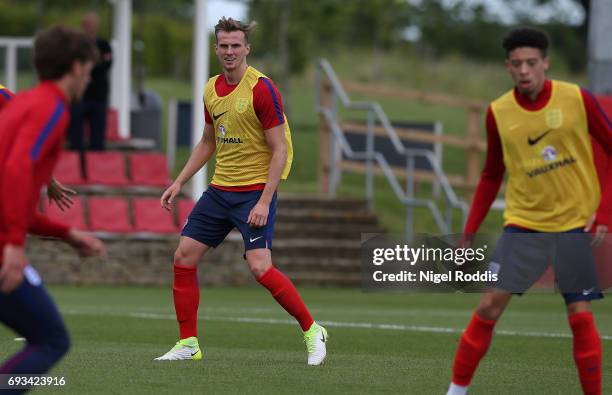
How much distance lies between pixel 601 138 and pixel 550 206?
0.43m

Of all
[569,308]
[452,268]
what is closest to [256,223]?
[452,268]

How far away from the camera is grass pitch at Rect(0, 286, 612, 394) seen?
7.87 m

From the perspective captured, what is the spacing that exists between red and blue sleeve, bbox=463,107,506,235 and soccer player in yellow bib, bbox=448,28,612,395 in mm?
115

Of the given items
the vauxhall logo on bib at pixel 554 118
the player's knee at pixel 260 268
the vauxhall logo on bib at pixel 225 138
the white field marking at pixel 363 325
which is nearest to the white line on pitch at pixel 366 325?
the white field marking at pixel 363 325

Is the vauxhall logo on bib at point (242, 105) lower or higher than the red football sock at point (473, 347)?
higher

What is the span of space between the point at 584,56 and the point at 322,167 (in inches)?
1422

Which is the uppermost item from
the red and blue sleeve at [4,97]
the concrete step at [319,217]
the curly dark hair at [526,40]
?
the curly dark hair at [526,40]

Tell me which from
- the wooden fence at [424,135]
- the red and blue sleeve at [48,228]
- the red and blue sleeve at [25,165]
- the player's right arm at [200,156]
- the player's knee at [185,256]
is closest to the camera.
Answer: the red and blue sleeve at [25,165]

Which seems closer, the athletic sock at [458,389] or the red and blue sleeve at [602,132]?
the red and blue sleeve at [602,132]

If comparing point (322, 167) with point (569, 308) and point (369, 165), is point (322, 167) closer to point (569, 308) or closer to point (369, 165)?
point (369, 165)

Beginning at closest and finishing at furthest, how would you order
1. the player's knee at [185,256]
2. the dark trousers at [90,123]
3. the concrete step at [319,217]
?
the player's knee at [185,256] < the dark trousers at [90,123] < the concrete step at [319,217]

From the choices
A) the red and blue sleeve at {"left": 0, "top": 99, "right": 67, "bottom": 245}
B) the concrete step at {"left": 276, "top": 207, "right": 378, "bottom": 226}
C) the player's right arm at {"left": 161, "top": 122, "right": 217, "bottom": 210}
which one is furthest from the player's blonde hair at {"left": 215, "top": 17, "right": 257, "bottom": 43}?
the concrete step at {"left": 276, "top": 207, "right": 378, "bottom": 226}

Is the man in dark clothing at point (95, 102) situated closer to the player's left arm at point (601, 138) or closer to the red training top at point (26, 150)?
the player's left arm at point (601, 138)

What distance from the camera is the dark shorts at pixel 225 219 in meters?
8.83
